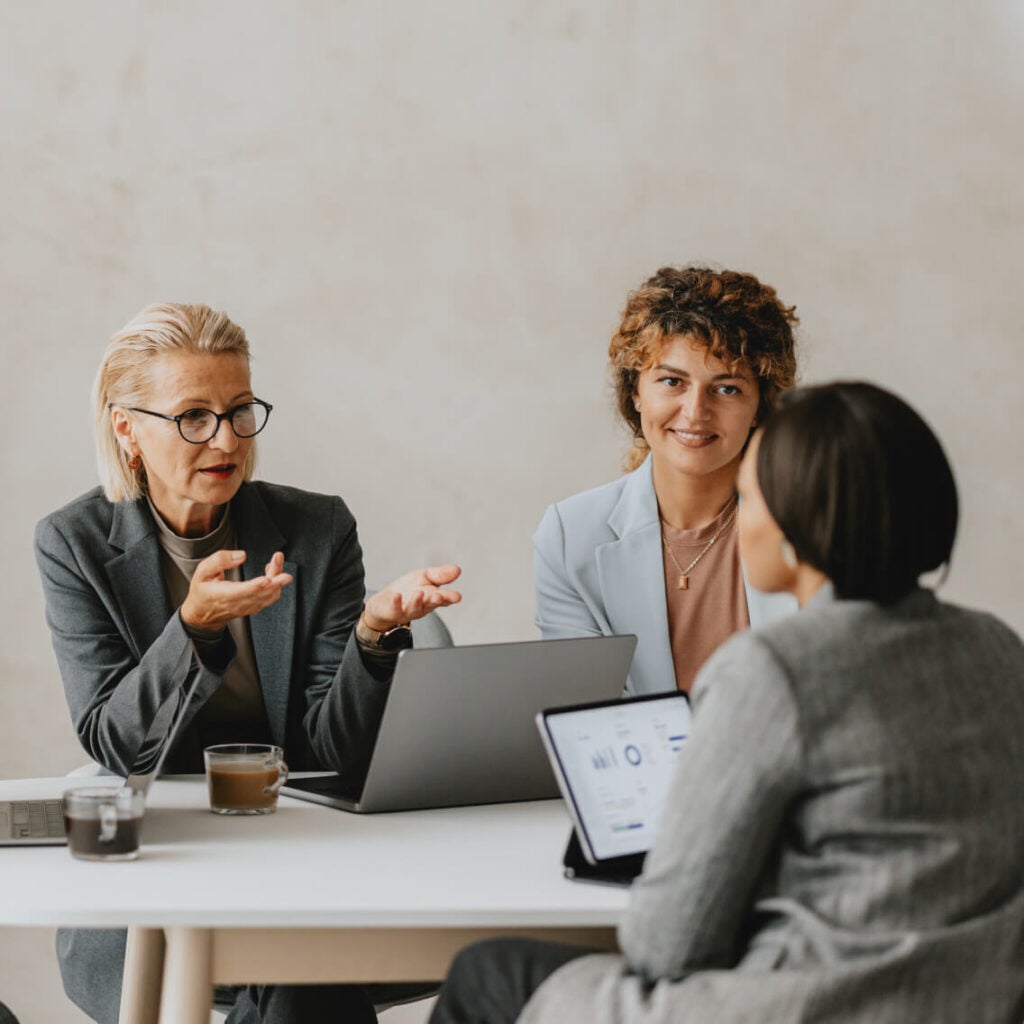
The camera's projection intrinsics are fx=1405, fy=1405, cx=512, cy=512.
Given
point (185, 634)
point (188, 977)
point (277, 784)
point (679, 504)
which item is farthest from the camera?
point (679, 504)

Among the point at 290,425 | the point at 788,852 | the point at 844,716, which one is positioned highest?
the point at 290,425

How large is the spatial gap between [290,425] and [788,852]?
7.35 feet

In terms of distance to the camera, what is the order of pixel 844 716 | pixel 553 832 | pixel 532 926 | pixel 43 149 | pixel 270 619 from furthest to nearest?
1. pixel 43 149
2. pixel 270 619
3. pixel 553 832
4. pixel 532 926
5. pixel 844 716

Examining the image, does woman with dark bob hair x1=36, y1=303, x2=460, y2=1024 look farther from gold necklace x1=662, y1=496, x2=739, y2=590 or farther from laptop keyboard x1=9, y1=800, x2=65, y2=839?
gold necklace x1=662, y1=496, x2=739, y2=590

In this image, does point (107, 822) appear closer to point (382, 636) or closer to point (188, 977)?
point (188, 977)

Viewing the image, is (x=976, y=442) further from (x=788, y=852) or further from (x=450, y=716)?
(x=788, y=852)

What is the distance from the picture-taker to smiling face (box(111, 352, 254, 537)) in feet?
6.91

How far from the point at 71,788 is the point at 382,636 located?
471mm

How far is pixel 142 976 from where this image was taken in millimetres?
1662

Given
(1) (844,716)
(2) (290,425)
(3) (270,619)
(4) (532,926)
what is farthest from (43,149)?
(1) (844,716)

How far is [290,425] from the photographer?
3256 millimetres

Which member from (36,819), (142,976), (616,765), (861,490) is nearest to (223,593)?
(36,819)

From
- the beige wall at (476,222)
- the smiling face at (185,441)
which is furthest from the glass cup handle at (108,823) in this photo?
the beige wall at (476,222)

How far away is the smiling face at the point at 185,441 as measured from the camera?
2.11 meters
